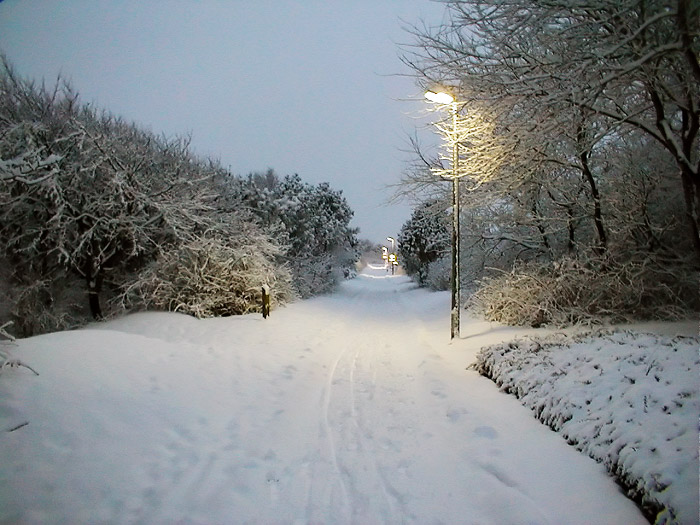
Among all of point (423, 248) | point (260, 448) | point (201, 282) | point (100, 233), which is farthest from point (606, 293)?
point (423, 248)

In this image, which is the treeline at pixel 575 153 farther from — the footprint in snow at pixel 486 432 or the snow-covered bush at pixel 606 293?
the footprint in snow at pixel 486 432

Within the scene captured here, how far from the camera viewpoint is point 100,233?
1162 centimetres

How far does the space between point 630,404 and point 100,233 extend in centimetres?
1360

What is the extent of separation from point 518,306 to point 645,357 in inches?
191

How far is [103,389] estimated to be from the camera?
4109mm

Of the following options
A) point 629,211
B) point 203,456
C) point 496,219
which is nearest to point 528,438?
point 203,456

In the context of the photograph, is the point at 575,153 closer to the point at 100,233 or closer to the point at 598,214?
the point at 598,214

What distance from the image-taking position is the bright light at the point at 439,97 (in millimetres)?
7164

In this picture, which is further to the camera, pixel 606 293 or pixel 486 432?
pixel 606 293

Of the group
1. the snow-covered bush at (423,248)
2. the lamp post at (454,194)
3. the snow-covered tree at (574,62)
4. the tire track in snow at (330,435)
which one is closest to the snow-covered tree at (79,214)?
the lamp post at (454,194)

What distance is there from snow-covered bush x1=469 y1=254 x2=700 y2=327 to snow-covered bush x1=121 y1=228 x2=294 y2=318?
26.6 feet

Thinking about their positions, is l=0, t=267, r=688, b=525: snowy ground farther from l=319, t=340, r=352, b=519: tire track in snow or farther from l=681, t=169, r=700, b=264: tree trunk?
l=681, t=169, r=700, b=264: tree trunk

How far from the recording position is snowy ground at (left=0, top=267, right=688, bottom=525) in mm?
2790

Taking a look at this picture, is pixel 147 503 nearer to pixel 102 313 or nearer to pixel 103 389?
pixel 103 389
